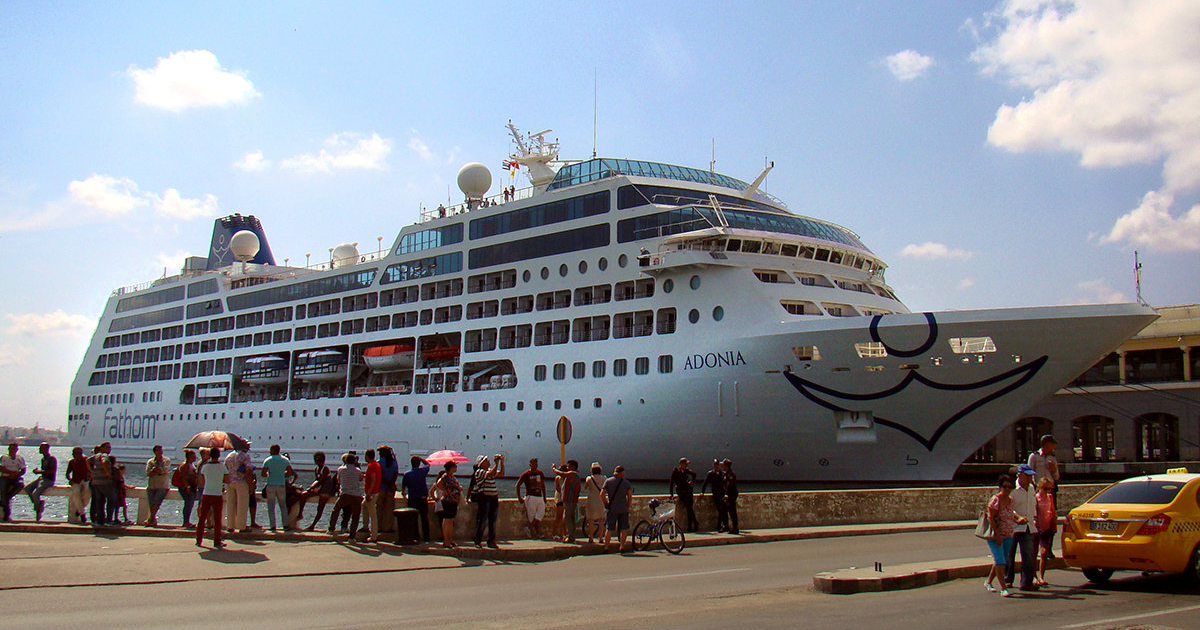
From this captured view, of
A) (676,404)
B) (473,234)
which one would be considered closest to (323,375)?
(473,234)

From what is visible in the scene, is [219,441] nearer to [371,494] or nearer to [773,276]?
[371,494]

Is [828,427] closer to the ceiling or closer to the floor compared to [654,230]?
closer to the floor

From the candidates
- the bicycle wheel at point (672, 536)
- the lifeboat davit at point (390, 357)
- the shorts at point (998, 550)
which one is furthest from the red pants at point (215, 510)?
the lifeboat davit at point (390, 357)

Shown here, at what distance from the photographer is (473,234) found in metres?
40.7

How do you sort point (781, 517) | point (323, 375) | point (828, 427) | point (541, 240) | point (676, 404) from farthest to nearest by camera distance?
point (323, 375)
point (541, 240)
point (676, 404)
point (828, 427)
point (781, 517)

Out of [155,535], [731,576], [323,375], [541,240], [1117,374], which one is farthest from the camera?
[1117,374]

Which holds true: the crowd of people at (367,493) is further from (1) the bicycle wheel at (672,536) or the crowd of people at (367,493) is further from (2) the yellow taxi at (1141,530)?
(2) the yellow taxi at (1141,530)

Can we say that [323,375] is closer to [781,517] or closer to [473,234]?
[473,234]

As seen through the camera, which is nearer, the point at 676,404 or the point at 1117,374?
the point at 676,404

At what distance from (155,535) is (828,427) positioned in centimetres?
1988

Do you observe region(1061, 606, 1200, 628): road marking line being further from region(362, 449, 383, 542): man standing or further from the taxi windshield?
region(362, 449, 383, 542): man standing

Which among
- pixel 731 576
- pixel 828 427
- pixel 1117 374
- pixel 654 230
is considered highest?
pixel 654 230

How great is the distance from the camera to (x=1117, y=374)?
50.5 meters

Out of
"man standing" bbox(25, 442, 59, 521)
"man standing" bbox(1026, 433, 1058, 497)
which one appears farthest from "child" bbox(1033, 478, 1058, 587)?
"man standing" bbox(25, 442, 59, 521)
